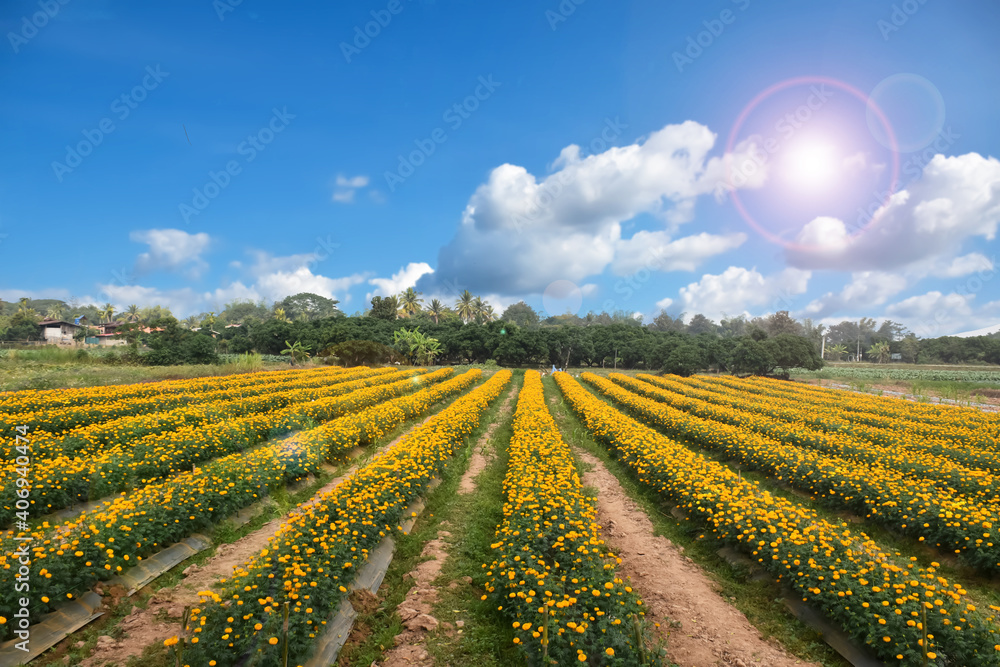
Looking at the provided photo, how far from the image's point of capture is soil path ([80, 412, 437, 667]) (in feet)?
15.6

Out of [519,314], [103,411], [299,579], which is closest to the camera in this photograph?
[299,579]

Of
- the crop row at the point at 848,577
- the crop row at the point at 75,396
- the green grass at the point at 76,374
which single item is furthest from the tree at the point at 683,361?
the crop row at the point at 75,396

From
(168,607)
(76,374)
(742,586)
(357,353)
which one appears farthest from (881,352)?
(76,374)

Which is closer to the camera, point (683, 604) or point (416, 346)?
point (683, 604)

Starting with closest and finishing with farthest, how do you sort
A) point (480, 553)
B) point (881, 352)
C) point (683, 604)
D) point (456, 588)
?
point (683, 604), point (456, 588), point (480, 553), point (881, 352)

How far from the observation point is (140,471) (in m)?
8.77

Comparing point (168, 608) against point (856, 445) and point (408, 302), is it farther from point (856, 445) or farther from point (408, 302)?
point (408, 302)

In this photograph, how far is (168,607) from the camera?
5.59 metres

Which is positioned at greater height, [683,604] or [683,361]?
[683,361]

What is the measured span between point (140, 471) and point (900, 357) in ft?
454

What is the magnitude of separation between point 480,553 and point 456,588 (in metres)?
0.96

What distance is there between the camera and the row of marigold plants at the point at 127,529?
4.86 meters

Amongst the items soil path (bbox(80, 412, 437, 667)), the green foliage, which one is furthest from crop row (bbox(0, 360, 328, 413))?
the green foliage

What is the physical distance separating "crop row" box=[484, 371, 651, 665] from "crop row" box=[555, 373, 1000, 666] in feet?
7.55
